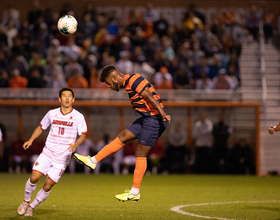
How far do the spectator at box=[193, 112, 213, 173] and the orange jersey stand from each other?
8231 mm

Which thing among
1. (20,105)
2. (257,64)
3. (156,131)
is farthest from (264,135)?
(156,131)

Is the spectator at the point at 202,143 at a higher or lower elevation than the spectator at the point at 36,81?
lower

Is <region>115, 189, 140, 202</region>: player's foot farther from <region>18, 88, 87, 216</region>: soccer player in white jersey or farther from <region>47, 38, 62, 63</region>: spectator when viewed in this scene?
<region>47, 38, 62, 63</region>: spectator

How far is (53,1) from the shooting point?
825 inches

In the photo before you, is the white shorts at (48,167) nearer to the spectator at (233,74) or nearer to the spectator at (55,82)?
the spectator at (55,82)

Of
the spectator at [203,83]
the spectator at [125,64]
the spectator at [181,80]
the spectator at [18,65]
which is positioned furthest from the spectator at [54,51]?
the spectator at [203,83]

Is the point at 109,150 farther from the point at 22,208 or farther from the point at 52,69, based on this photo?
the point at 52,69

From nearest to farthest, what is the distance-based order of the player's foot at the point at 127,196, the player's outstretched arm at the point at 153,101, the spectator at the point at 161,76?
the player's outstretched arm at the point at 153,101 < the player's foot at the point at 127,196 < the spectator at the point at 161,76

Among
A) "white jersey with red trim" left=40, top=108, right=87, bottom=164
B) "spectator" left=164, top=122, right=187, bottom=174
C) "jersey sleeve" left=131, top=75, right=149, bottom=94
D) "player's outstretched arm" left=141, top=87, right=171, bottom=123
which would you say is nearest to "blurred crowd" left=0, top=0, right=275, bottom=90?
"spectator" left=164, top=122, right=187, bottom=174

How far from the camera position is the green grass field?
25.5 feet

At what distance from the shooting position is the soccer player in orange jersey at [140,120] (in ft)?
22.1

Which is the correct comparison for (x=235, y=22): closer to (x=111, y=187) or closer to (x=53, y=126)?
(x=111, y=187)

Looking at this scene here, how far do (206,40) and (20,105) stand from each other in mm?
7352

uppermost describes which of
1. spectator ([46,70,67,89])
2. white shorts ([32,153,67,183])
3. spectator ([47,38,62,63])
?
spectator ([47,38,62,63])
